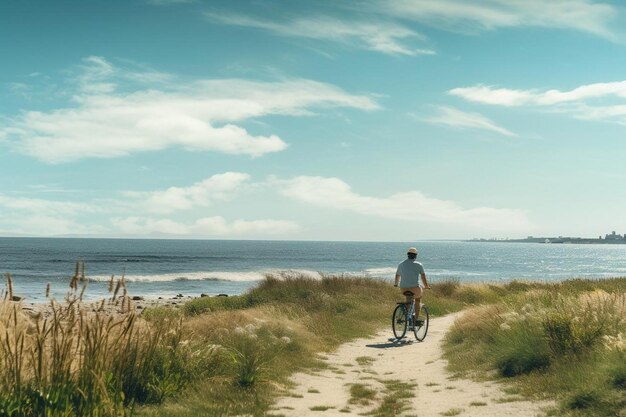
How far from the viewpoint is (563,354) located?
33.7 feet

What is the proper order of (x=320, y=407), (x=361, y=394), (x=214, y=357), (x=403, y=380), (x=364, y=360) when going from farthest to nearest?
1. (x=364, y=360)
2. (x=403, y=380)
3. (x=214, y=357)
4. (x=361, y=394)
5. (x=320, y=407)

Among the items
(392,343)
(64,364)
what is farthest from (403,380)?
(64,364)

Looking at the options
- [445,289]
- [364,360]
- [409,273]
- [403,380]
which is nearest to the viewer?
[403,380]

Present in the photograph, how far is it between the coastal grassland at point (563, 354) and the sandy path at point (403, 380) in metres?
0.43

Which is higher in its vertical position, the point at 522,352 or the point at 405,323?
the point at 522,352

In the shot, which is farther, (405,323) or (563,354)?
(405,323)

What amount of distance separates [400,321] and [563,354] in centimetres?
642

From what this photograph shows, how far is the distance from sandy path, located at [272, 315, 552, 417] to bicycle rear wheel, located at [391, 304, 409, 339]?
821mm

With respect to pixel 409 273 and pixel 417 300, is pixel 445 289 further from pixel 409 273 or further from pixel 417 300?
pixel 409 273

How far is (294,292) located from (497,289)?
13132 mm

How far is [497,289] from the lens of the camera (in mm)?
31422

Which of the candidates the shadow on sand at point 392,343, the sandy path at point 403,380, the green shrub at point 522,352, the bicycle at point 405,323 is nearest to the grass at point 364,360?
the sandy path at point 403,380

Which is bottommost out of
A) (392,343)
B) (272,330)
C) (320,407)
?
(392,343)

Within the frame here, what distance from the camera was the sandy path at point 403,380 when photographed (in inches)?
343
